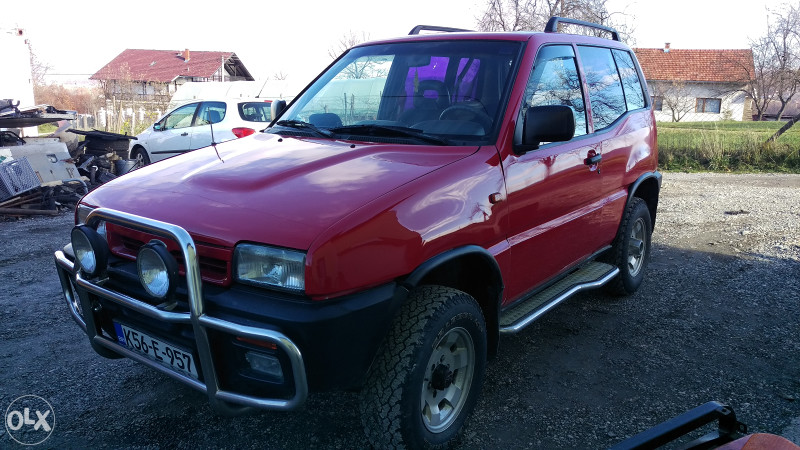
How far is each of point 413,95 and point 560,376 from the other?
6.20 feet

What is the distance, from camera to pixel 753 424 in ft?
9.65

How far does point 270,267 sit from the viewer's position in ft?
7.22

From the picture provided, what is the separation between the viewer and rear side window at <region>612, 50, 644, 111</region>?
15.0ft

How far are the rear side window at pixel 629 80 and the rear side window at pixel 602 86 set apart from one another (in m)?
0.10

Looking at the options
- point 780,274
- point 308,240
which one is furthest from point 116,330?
point 780,274

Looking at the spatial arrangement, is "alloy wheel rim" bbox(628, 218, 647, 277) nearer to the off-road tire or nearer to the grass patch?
the off-road tire

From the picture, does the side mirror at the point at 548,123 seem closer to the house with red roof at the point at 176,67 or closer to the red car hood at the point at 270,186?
the red car hood at the point at 270,186

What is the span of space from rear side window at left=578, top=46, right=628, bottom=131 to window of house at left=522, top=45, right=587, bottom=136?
0.18 meters

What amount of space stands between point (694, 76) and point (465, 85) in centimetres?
5270

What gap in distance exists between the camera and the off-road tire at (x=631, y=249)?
4.47 m

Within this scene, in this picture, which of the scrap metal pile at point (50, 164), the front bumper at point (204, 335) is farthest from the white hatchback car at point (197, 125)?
the front bumper at point (204, 335)

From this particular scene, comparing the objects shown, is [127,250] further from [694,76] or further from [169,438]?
[694,76]

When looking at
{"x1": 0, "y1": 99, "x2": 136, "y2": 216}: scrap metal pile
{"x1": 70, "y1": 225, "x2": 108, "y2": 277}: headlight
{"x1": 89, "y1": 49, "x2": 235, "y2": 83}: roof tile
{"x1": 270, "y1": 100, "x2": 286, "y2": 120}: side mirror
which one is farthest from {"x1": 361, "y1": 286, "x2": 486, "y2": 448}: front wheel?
{"x1": 89, "y1": 49, "x2": 235, "y2": 83}: roof tile

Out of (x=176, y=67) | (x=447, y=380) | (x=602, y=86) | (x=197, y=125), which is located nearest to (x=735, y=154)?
(x=602, y=86)
